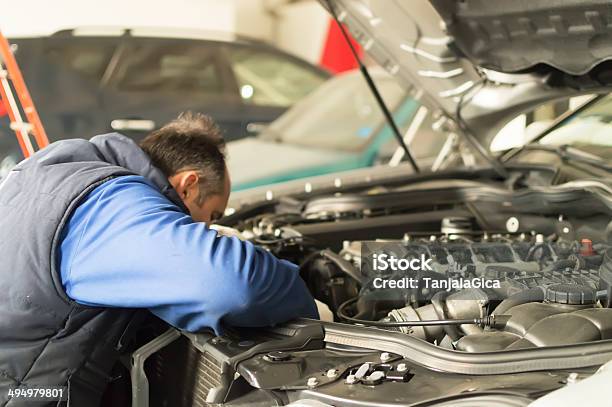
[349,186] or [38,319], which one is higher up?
[38,319]

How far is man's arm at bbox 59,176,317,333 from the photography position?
1486mm

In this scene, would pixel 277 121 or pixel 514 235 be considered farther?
pixel 277 121

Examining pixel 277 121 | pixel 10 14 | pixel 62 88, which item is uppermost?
pixel 10 14

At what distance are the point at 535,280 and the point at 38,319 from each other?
1.01 metres

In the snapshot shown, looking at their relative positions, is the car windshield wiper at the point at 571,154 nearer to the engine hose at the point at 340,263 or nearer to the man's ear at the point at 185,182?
the engine hose at the point at 340,263

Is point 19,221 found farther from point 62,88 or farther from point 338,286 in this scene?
point 62,88

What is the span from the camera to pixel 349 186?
2.80 meters

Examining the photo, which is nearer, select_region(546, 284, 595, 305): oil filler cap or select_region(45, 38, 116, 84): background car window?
select_region(546, 284, 595, 305): oil filler cap

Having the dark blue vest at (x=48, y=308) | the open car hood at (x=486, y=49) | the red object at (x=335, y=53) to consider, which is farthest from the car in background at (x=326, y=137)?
the dark blue vest at (x=48, y=308)

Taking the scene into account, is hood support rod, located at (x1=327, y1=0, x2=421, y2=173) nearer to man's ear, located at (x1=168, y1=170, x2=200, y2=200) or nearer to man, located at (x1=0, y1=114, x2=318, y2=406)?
man's ear, located at (x1=168, y1=170, x2=200, y2=200)

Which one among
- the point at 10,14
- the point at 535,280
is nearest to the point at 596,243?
the point at 535,280

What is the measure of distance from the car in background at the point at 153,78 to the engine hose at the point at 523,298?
221 cm

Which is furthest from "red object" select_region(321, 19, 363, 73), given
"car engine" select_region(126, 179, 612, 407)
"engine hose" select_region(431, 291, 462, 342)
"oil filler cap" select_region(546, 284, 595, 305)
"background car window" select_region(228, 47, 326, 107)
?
"oil filler cap" select_region(546, 284, 595, 305)

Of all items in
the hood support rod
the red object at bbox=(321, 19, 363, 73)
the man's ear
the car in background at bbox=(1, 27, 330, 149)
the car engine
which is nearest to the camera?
the car engine
